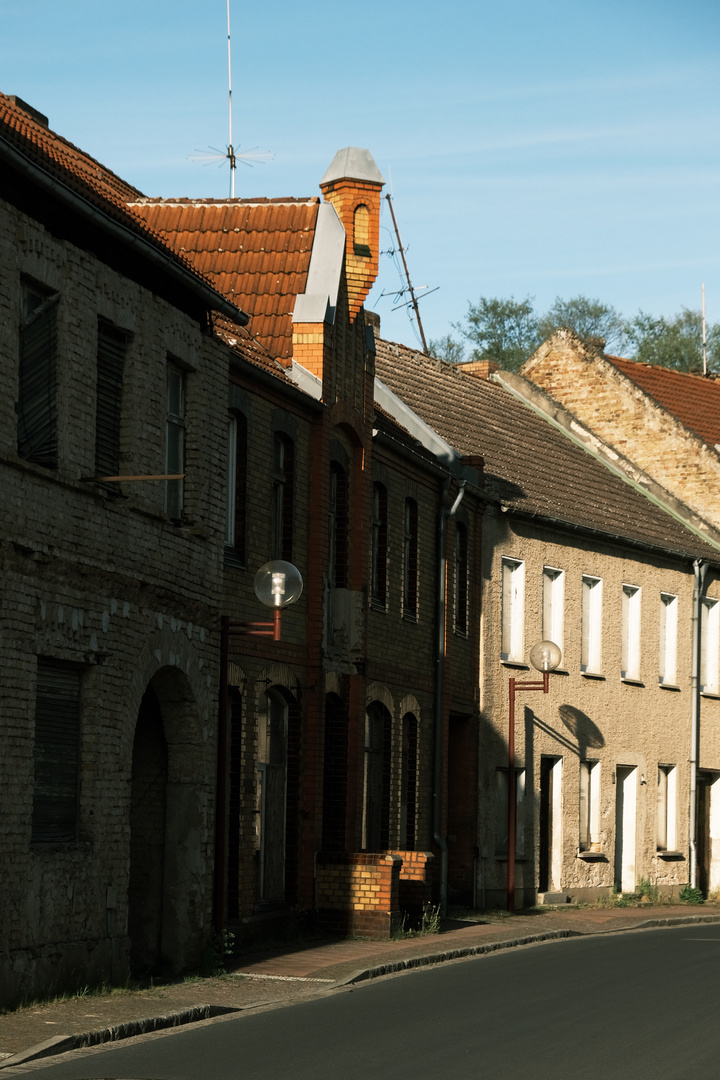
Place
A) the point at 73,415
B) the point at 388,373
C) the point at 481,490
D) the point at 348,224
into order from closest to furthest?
the point at 73,415 < the point at 348,224 < the point at 481,490 < the point at 388,373

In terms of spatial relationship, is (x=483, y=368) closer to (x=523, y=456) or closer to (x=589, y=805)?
(x=523, y=456)

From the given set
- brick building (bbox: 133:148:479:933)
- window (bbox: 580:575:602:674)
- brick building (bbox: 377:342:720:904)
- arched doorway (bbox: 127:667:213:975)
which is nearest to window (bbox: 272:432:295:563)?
brick building (bbox: 133:148:479:933)

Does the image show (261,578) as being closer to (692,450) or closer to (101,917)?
(101,917)

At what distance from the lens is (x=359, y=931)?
21172 mm

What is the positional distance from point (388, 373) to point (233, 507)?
12061 mm

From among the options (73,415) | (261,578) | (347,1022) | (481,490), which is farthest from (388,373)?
(347,1022)

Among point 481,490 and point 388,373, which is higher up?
point 388,373

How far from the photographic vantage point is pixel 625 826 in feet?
105

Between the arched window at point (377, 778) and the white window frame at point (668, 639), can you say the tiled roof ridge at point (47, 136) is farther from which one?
the white window frame at point (668, 639)

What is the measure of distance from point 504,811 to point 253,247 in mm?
10838

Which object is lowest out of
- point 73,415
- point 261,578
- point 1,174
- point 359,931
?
point 359,931

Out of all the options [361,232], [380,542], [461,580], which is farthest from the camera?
[461,580]

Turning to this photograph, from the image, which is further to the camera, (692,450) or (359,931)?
(692,450)

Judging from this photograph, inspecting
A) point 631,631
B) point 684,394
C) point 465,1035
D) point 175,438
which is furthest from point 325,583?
point 684,394
